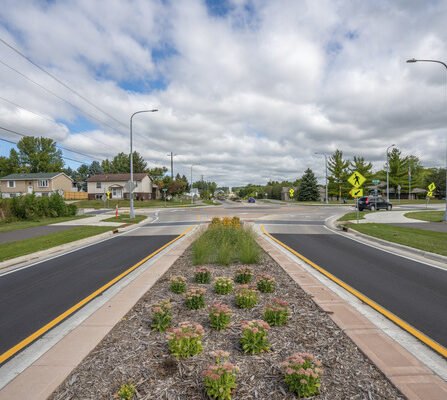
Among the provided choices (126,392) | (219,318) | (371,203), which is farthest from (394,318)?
(371,203)

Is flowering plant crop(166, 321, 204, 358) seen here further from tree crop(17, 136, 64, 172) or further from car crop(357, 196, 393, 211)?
tree crop(17, 136, 64, 172)

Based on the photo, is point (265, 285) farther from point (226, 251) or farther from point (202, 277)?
point (226, 251)

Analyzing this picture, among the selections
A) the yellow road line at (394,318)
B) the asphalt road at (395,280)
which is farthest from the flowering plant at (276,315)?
the asphalt road at (395,280)

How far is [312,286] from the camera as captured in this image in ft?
19.7

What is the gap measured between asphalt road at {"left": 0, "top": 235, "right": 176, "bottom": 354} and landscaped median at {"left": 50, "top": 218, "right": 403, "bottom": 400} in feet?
4.79

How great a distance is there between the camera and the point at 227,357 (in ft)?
10.3

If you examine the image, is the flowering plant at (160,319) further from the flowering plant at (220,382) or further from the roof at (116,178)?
the roof at (116,178)

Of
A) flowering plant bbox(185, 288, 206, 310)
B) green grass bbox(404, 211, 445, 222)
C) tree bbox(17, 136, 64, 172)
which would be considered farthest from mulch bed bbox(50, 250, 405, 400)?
tree bbox(17, 136, 64, 172)

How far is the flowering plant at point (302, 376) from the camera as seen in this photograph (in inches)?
103

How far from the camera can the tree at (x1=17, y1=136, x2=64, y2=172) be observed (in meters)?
83.3

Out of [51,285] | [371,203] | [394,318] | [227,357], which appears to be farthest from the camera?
[371,203]

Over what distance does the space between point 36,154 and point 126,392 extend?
313 ft

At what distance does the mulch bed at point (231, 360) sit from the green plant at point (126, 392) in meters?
0.06

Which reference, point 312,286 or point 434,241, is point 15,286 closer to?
point 312,286
